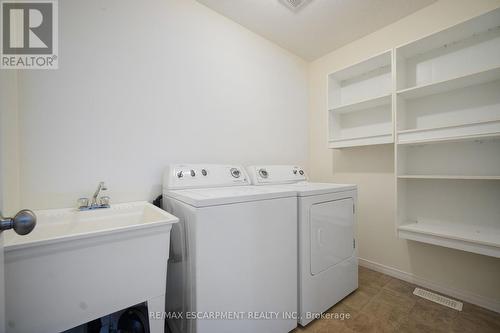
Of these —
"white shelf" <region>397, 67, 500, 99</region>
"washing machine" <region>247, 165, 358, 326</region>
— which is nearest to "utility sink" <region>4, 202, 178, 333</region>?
"washing machine" <region>247, 165, 358, 326</region>

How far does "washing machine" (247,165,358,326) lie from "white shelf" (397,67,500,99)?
3.20 feet

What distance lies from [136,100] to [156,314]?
1.33 metres

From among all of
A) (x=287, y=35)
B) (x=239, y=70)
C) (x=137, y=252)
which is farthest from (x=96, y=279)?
(x=287, y=35)

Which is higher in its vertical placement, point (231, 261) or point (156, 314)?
point (231, 261)


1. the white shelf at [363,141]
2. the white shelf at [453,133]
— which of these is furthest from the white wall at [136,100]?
the white shelf at [453,133]

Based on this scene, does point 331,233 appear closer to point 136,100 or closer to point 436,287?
point 436,287

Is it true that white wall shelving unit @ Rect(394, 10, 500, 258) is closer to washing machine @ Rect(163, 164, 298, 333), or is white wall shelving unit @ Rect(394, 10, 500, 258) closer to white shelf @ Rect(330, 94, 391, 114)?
white shelf @ Rect(330, 94, 391, 114)

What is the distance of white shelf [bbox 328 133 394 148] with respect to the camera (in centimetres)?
183

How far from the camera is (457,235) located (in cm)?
145

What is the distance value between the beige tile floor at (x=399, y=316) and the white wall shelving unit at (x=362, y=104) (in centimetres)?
135

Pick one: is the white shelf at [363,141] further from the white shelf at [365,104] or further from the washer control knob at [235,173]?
the washer control knob at [235,173]

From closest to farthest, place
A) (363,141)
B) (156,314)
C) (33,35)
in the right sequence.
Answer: (156,314), (33,35), (363,141)

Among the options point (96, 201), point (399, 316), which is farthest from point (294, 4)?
point (399, 316)

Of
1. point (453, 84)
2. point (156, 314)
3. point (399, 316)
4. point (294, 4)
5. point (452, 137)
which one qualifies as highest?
point (294, 4)
